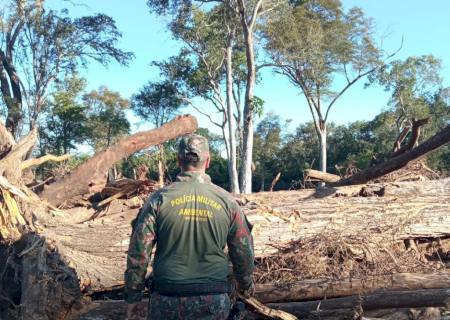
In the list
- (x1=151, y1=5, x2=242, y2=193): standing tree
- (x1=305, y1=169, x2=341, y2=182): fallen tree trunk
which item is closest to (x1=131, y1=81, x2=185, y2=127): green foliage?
(x1=151, y1=5, x2=242, y2=193): standing tree

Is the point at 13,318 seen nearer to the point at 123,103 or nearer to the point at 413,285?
the point at 413,285

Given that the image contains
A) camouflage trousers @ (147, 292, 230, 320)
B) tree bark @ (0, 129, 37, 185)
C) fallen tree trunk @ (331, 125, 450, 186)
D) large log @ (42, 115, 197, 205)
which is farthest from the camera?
large log @ (42, 115, 197, 205)

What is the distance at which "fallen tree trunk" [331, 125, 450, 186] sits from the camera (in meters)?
6.49

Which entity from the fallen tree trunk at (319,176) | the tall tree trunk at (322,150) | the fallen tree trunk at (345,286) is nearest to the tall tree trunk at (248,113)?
the tall tree trunk at (322,150)

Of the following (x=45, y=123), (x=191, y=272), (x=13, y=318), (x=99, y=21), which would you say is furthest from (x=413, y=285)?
(x=45, y=123)

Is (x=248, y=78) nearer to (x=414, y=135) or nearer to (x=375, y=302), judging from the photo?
(x=414, y=135)

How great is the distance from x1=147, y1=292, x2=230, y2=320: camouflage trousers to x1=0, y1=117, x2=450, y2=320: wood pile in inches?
60.9

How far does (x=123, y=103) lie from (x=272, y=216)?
25.2 meters

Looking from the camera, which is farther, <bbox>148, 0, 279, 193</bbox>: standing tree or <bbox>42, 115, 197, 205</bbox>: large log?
<bbox>148, 0, 279, 193</bbox>: standing tree

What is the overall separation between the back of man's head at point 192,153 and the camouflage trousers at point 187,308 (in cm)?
77

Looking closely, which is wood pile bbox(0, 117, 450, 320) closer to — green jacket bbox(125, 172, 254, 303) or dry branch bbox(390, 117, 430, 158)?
dry branch bbox(390, 117, 430, 158)

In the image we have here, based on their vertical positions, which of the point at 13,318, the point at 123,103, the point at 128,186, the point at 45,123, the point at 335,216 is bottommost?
the point at 13,318

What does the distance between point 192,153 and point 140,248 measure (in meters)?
0.63

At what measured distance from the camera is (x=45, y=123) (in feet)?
80.9
